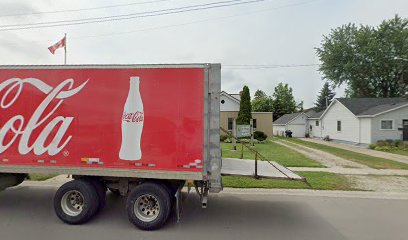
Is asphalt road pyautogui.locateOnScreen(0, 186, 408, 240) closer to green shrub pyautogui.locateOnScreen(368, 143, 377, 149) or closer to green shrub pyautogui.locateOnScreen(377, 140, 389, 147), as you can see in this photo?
green shrub pyautogui.locateOnScreen(368, 143, 377, 149)

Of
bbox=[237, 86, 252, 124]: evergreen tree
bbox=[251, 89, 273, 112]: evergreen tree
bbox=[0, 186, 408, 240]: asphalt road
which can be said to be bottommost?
bbox=[0, 186, 408, 240]: asphalt road

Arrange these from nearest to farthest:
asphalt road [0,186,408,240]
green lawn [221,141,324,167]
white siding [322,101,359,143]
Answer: asphalt road [0,186,408,240], green lawn [221,141,324,167], white siding [322,101,359,143]

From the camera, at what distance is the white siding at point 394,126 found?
22.4m

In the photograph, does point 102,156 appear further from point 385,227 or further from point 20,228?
point 385,227

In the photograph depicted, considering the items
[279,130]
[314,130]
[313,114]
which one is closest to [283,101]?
[313,114]

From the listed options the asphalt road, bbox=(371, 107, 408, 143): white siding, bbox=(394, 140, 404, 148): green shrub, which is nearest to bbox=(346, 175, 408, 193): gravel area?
the asphalt road

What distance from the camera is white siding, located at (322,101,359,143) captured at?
25.5 metres

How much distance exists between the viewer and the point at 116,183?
557 centimetres

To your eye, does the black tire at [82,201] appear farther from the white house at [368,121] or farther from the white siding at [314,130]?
the white siding at [314,130]

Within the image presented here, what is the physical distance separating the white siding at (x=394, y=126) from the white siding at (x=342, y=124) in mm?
2247

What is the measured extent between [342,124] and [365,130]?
4.75 m

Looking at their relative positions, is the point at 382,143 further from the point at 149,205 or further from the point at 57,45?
the point at 57,45

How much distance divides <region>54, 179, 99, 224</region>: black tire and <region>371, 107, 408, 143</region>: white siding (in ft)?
79.6

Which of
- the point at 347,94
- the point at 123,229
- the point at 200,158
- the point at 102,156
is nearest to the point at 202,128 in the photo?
the point at 200,158
